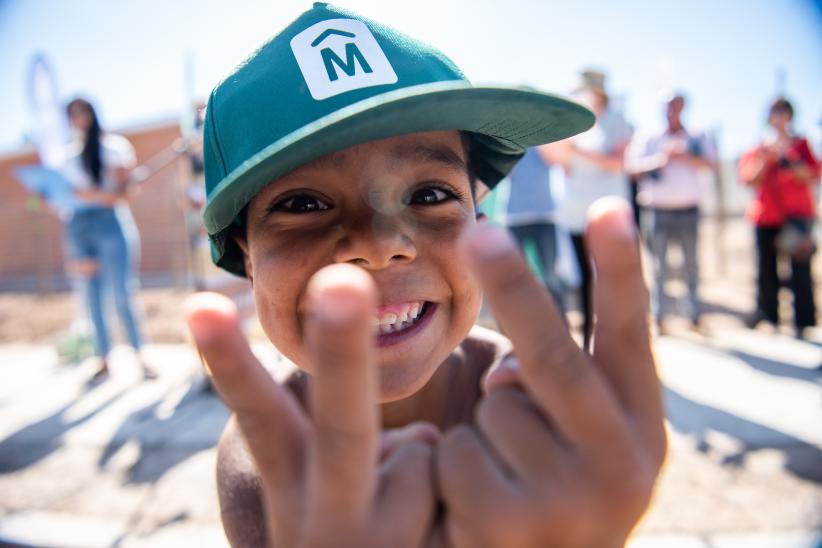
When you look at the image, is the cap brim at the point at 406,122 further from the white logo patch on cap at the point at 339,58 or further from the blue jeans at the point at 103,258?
the blue jeans at the point at 103,258

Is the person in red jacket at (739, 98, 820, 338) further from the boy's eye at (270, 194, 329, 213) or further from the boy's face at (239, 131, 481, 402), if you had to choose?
the boy's eye at (270, 194, 329, 213)

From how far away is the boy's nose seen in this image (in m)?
0.81

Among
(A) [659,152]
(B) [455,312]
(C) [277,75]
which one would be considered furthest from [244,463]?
(A) [659,152]

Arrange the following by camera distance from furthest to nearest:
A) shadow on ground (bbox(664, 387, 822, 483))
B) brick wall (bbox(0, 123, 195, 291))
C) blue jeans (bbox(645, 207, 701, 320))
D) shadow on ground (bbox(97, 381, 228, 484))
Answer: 1. brick wall (bbox(0, 123, 195, 291))
2. blue jeans (bbox(645, 207, 701, 320))
3. shadow on ground (bbox(97, 381, 228, 484))
4. shadow on ground (bbox(664, 387, 822, 483))

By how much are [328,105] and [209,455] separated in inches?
80.1

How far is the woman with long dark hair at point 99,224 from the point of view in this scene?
3221mm

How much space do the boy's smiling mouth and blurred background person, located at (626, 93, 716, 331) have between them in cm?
318

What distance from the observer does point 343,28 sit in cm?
89

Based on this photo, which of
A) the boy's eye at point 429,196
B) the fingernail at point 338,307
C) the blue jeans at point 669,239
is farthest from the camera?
the blue jeans at point 669,239

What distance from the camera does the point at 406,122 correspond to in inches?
27.4

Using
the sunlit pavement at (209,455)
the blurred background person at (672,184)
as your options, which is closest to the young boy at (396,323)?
the sunlit pavement at (209,455)

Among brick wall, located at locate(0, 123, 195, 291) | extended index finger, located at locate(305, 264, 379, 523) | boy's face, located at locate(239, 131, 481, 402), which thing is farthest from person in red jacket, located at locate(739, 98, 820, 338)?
brick wall, located at locate(0, 123, 195, 291)

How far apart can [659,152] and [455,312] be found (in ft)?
11.3

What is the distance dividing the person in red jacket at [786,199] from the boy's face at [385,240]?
3711mm
